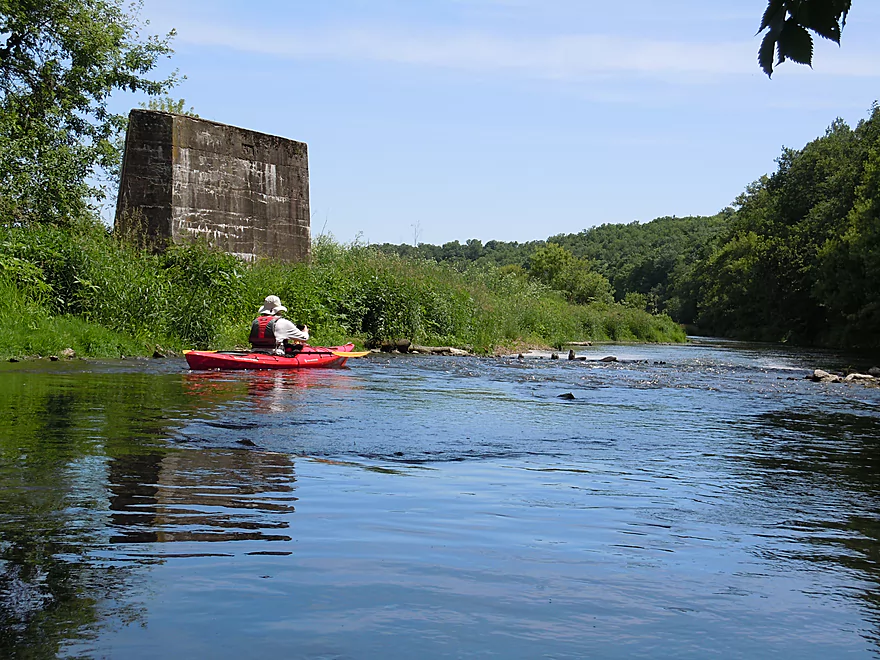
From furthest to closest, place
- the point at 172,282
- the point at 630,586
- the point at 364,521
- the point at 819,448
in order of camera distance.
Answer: the point at 172,282 → the point at 819,448 → the point at 364,521 → the point at 630,586

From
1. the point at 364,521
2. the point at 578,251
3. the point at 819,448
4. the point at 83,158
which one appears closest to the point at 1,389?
the point at 364,521

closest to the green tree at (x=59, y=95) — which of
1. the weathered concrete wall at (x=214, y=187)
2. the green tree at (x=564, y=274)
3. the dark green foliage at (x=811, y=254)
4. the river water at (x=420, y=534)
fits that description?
the weathered concrete wall at (x=214, y=187)

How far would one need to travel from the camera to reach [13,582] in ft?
11.0

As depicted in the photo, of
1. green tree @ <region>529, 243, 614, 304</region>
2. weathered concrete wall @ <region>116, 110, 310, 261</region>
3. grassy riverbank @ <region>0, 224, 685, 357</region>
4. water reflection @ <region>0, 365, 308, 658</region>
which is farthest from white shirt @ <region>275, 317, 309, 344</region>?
green tree @ <region>529, 243, 614, 304</region>

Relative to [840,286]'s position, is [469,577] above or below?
below

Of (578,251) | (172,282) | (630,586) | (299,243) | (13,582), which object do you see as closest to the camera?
(13,582)

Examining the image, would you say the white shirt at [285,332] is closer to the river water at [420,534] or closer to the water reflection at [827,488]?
the river water at [420,534]

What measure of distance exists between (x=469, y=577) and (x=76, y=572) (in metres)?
1.49

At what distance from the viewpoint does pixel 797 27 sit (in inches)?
113

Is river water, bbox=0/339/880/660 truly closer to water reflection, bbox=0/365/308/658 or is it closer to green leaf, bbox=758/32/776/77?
water reflection, bbox=0/365/308/658

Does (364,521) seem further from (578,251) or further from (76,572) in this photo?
(578,251)

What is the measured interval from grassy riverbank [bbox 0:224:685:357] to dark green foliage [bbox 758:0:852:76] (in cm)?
1361

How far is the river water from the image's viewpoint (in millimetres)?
3121

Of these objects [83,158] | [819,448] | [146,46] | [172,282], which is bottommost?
[819,448]
